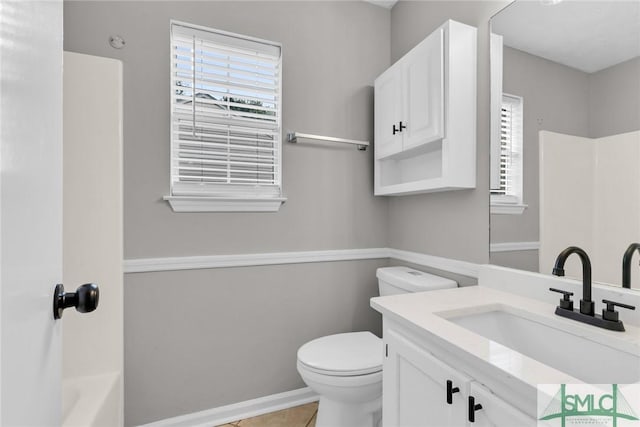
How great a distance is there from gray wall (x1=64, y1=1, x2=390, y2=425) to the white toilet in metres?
0.39

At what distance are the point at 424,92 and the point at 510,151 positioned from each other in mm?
493

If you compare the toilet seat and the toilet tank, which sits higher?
the toilet tank

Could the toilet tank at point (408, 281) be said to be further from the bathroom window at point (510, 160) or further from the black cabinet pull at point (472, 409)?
the black cabinet pull at point (472, 409)

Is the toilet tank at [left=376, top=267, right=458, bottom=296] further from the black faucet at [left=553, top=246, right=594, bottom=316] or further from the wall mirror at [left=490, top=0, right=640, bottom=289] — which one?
the black faucet at [left=553, top=246, right=594, bottom=316]

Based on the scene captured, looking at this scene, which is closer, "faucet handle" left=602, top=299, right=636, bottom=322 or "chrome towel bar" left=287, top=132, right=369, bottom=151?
"faucet handle" left=602, top=299, right=636, bottom=322

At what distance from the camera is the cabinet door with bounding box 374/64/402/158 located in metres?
1.77

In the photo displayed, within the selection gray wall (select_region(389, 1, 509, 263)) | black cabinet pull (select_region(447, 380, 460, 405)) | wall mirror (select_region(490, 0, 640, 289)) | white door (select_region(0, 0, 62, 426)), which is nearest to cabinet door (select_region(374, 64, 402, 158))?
gray wall (select_region(389, 1, 509, 263))

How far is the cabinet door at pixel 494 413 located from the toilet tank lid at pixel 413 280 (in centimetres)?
80

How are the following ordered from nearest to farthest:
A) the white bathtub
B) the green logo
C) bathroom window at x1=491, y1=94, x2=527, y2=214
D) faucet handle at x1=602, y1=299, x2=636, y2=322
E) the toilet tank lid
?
the green logo < faucet handle at x1=602, y1=299, x2=636, y2=322 < the white bathtub < bathroom window at x1=491, y1=94, x2=527, y2=214 < the toilet tank lid

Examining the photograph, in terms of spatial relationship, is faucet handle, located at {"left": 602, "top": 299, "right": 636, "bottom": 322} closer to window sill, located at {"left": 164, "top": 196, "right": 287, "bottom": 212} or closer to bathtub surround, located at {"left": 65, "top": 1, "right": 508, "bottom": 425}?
bathtub surround, located at {"left": 65, "top": 1, "right": 508, "bottom": 425}

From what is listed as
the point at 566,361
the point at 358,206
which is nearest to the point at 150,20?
the point at 358,206

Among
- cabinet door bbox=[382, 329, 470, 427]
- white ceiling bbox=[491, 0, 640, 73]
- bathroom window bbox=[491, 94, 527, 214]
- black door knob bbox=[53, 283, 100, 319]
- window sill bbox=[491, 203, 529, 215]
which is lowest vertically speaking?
cabinet door bbox=[382, 329, 470, 427]

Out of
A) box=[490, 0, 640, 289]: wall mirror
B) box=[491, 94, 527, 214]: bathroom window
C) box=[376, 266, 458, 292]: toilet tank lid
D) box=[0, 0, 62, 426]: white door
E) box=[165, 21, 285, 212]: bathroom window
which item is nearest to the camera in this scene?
box=[0, 0, 62, 426]: white door

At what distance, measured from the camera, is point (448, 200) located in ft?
5.48
